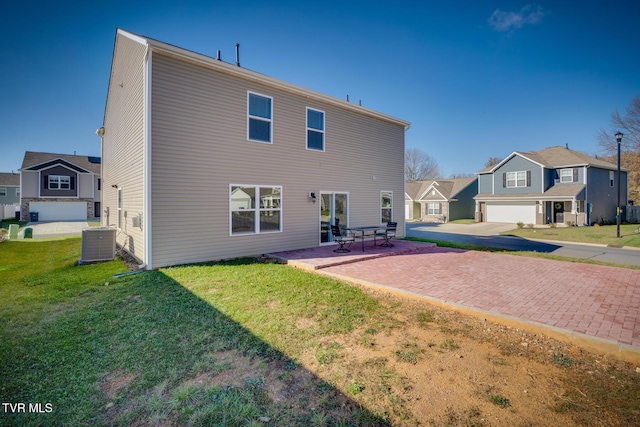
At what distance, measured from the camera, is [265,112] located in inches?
388

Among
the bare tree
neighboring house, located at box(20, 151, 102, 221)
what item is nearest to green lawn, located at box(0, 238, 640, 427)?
neighboring house, located at box(20, 151, 102, 221)

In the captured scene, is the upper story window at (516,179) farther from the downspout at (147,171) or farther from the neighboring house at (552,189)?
the downspout at (147,171)

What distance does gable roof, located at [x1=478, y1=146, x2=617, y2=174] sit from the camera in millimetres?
24680

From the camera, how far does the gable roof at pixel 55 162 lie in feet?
87.3

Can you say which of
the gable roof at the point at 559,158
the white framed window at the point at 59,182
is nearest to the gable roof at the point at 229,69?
the gable roof at the point at 559,158

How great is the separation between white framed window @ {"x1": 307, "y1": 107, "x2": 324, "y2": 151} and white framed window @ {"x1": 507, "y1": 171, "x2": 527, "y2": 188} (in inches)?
974

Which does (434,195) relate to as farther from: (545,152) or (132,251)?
(132,251)

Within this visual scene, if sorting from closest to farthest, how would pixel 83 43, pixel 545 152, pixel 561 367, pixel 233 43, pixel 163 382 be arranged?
1. pixel 163 382
2. pixel 561 367
3. pixel 233 43
4. pixel 83 43
5. pixel 545 152

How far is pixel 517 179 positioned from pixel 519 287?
86.5 ft

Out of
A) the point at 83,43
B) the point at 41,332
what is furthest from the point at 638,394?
the point at 83,43

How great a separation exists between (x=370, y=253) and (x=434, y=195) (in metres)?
27.7

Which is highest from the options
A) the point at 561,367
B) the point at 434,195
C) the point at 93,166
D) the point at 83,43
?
the point at 83,43

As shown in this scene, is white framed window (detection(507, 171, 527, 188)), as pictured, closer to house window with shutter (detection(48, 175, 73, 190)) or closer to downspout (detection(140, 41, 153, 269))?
downspout (detection(140, 41, 153, 269))

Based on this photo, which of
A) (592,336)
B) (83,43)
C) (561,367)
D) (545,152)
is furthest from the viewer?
(545,152)
